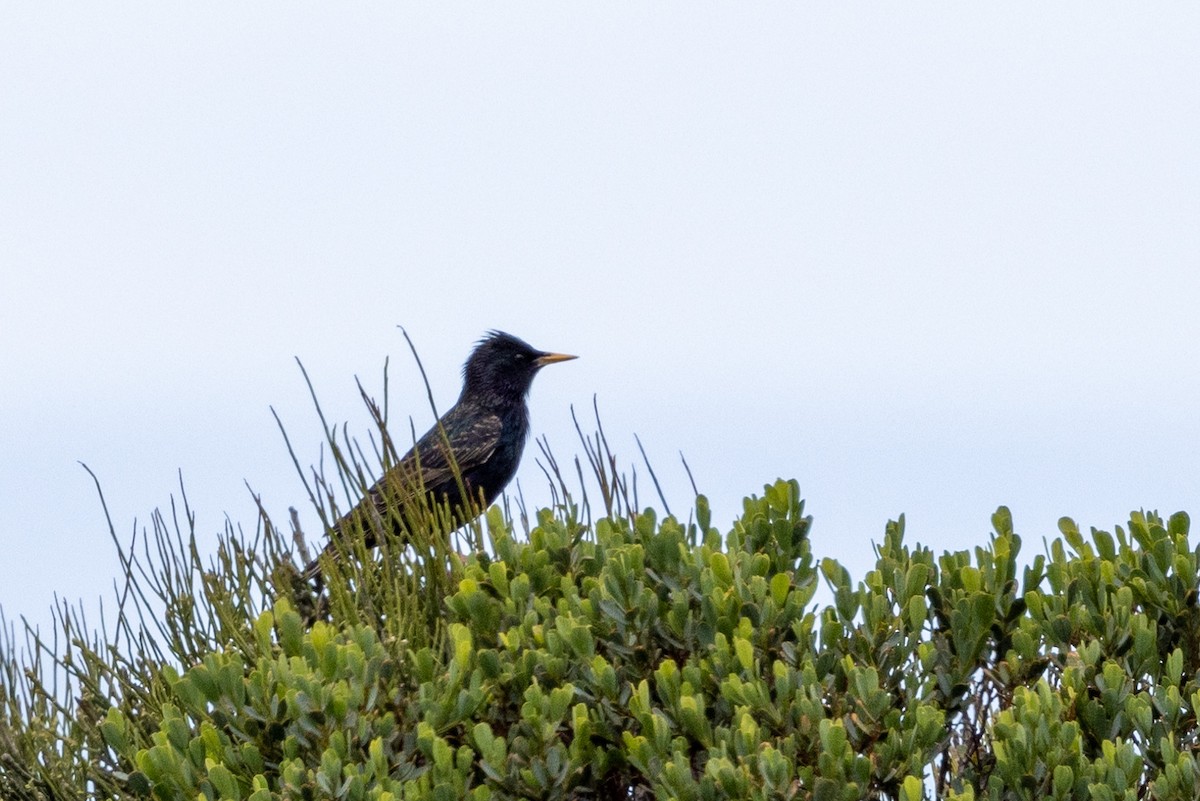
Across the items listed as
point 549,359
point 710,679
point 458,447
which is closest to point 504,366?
point 549,359

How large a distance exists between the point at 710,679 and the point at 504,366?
19.3 ft

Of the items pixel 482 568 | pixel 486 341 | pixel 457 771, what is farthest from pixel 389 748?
pixel 486 341

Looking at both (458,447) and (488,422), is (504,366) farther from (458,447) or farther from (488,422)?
(458,447)

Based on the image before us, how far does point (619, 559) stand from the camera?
4.51 m

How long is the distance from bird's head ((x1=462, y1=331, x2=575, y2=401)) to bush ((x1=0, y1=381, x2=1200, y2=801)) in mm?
4783

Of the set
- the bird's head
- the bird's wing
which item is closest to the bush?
the bird's wing

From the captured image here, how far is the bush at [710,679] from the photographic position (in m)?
4.11

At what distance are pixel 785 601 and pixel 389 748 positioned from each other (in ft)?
4.23

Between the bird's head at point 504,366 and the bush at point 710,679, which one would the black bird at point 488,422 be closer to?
the bird's head at point 504,366

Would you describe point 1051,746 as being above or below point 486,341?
below

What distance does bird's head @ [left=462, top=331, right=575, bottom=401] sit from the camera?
9.93m

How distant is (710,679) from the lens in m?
4.31

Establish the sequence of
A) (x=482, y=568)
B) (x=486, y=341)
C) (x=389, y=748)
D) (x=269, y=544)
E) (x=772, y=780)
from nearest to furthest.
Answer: (x=772, y=780), (x=389, y=748), (x=482, y=568), (x=269, y=544), (x=486, y=341)

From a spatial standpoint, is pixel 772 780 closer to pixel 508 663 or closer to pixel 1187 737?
pixel 508 663
